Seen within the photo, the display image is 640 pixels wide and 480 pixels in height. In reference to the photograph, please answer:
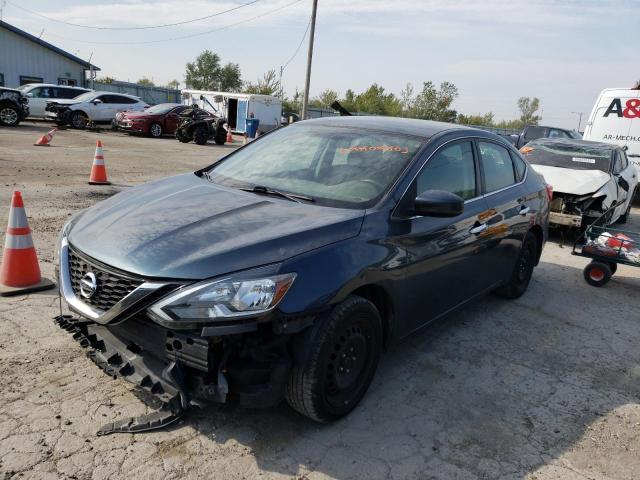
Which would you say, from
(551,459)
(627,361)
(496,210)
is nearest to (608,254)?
(627,361)

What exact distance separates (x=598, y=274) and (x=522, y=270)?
4.94ft

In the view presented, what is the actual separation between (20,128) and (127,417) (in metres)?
20.5

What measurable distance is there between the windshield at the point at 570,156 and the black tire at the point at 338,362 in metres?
7.03

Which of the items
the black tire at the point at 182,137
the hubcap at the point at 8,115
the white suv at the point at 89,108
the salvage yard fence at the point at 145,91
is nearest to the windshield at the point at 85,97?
the white suv at the point at 89,108

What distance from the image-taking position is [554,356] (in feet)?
13.8

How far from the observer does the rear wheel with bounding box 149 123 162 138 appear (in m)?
22.6

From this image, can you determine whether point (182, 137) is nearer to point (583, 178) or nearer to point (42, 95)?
point (42, 95)

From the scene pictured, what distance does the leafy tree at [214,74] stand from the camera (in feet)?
254

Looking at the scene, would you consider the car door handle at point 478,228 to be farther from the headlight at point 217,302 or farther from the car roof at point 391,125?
the headlight at point 217,302

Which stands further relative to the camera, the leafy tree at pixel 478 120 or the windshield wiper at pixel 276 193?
the leafy tree at pixel 478 120

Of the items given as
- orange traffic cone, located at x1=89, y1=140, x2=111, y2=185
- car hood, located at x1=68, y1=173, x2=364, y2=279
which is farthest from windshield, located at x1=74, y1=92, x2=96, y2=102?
car hood, located at x1=68, y1=173, x2=364, y2=279

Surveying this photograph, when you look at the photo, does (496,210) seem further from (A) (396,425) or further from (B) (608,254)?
(B) (608,254)

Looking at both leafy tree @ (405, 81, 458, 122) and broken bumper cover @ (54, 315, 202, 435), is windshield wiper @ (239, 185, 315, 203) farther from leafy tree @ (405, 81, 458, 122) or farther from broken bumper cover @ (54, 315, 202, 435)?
leafy tree @ (405, 81, 458, 122)

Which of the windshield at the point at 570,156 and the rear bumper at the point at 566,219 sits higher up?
the windshield at the point at 570,156
